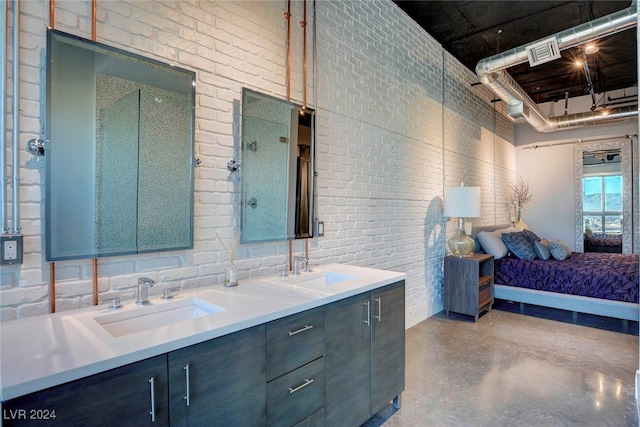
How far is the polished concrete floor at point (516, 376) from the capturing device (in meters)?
2.22

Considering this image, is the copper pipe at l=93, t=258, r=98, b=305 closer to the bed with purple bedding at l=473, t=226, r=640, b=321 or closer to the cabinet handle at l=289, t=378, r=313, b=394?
the cabinet handle at l=289, t=378, r=313, b=394

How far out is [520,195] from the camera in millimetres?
6719

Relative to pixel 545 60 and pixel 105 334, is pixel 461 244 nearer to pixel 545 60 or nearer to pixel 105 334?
pixel 545 60

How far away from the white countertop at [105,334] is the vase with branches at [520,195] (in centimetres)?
598

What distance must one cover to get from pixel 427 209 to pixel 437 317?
133cm

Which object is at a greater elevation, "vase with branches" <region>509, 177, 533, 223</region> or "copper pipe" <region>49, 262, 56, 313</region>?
"vase with branches" <region>509, 177, 533, 223</region>

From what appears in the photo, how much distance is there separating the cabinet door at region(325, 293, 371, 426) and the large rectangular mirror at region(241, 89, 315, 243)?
2.48 feet

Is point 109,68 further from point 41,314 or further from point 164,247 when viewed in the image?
point 41,314

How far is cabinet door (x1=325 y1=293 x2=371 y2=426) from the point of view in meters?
1.77

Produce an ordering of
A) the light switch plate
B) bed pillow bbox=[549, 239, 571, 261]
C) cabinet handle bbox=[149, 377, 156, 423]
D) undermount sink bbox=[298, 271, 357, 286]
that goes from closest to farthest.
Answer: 1. cabinet handle bbox=[149, 377, 156, 423]
2. the light switch plate
3. undermount sink bbox=[298, 271, 357, 286]
4. bed pillow bbox=[549, 239, 571, 261]

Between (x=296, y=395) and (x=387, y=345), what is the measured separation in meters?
0.79

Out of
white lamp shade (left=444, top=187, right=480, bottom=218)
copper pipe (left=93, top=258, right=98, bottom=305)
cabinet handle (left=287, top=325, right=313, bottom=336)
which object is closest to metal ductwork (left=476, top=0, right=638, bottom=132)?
white lamp shade (left=444, top=187, right=480, bottom=218)

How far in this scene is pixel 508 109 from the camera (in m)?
4.99

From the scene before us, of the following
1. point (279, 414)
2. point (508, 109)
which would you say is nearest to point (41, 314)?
point (279, 414)
